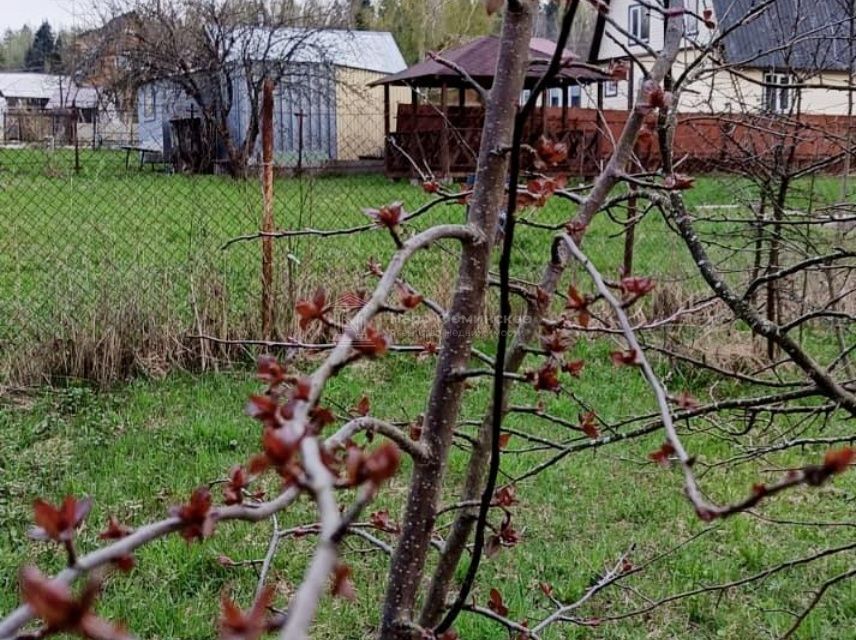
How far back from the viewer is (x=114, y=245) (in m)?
5.77

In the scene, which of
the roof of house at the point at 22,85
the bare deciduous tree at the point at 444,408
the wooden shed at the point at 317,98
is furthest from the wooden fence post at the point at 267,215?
the roof of house at the point at 22,85

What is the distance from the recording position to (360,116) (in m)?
20.2

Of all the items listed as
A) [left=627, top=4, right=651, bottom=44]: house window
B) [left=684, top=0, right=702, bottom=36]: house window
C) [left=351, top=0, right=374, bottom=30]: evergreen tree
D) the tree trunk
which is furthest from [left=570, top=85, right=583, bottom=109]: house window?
the tree trunk

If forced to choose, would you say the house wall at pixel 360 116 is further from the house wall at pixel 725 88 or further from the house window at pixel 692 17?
the house window at pixel 692 17

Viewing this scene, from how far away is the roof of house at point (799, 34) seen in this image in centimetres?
273

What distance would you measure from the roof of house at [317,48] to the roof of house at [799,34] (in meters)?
12.4

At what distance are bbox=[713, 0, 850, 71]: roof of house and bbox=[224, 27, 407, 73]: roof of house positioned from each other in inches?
488

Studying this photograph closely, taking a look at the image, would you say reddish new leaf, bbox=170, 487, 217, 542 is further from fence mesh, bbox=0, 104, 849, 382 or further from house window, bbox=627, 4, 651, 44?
fence mesh, bbox=0, 104, 849, 382

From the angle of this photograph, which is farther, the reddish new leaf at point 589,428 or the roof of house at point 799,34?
the roof of house at point 799,34

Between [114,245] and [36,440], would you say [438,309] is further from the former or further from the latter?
[114,245]

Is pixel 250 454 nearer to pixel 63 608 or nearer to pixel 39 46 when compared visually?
pixel 63 608

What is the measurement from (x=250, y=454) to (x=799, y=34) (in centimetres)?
354


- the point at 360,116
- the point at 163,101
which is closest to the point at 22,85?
the point at 163,101

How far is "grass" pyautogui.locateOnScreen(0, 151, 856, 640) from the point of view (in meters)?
2.95
